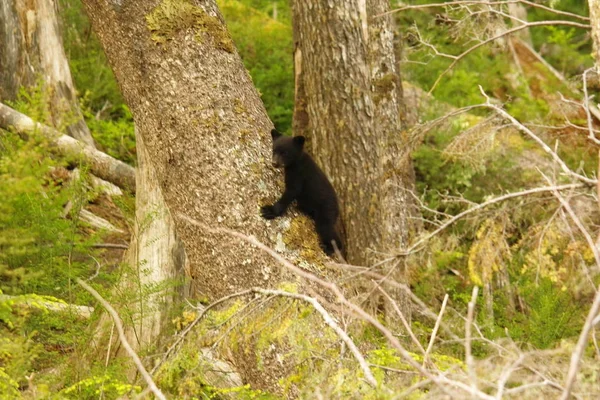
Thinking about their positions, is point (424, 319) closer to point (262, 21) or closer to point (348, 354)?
point (348, 354)

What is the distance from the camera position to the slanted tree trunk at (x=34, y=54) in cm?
1009

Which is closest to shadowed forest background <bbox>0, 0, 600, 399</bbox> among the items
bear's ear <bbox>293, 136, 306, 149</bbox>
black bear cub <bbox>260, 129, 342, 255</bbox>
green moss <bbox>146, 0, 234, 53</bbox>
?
green moss <bbox>146, 0, 234, 53</bbox>

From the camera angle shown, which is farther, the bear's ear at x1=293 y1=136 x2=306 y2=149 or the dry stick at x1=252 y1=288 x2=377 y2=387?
the bear's ear at x1=293 y1=136 x2=306 y2=149

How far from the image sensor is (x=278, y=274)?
4.73m

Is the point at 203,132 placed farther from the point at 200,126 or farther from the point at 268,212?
the point at 268,212

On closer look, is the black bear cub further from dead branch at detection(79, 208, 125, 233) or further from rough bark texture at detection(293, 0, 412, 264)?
dead branch at detection(79, 208, 125, 233)

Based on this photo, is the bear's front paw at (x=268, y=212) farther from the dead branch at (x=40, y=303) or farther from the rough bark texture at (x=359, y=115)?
the rough bark texture at (x=359, y=115)

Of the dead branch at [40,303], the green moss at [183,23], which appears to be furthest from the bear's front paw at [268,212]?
the dead branch at [40,303]

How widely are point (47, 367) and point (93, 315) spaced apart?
2.34 feet

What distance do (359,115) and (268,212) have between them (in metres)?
3.40

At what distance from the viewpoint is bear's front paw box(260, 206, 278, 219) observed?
481cm

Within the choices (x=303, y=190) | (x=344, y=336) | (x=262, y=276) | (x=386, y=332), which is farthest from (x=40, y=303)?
(x=386, y=332)

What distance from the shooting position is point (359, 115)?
8.02 metres

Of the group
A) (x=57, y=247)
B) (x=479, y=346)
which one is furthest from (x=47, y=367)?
(x=479, y=346)
